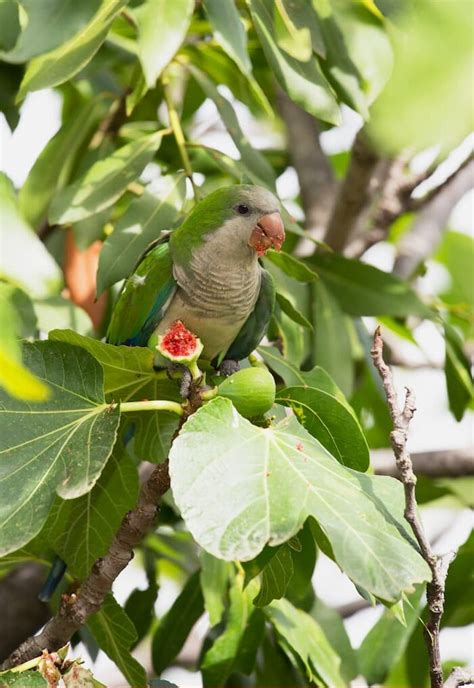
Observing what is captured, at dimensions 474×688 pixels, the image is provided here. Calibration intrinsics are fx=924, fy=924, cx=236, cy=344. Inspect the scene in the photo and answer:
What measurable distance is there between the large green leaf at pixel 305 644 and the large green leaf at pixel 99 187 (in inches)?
23.0

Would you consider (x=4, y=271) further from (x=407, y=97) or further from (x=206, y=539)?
(x=407, y=97)

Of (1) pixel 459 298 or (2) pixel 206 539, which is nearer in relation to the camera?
(2) pixel 206 539

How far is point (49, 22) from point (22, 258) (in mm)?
294

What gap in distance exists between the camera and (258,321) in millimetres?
1179

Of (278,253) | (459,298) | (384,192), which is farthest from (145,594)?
(459,298)

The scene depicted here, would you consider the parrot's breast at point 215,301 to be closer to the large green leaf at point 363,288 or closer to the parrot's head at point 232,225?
the parrot's head at point 232,225

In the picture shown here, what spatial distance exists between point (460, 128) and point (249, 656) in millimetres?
1229

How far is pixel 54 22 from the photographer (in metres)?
0.92

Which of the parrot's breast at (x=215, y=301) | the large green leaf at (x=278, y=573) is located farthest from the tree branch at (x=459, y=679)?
the parrot's breast at (x=215, y=301)

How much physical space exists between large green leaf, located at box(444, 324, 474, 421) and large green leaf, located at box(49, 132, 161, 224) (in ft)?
1.86

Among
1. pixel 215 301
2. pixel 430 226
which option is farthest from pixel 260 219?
pixel 430 226

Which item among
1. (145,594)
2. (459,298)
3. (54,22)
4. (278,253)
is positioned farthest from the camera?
(459,298)

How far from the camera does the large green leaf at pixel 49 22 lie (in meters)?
0.90

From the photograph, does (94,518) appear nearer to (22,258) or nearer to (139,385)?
(139,385)
